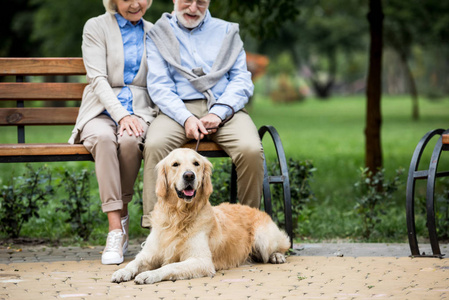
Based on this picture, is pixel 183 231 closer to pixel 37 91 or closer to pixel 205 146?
pixel 205 146

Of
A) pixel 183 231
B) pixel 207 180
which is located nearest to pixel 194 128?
pixel 207 180

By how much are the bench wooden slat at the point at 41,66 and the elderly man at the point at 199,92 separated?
0.79m

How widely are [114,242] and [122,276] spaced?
711 mm

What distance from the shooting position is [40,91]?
571 centimetres

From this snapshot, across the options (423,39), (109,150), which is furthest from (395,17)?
(109,150)

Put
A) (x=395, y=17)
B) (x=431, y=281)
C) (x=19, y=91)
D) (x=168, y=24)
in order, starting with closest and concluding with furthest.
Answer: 1. (x=431, y=281)
2. (x=168, y=24)
3. (x=19, y=91)
4. (x=395, y=17)

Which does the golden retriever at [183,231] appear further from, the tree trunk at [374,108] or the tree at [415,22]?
the tree at [415,22]

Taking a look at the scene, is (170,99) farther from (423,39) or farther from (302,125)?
(423,39)

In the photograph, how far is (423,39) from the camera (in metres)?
23.4

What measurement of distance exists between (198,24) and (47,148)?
1641mm

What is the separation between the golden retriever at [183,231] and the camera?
425 centimetres

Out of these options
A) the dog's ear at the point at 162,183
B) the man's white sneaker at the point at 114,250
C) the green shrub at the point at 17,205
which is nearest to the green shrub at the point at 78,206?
the green shrub at the point at 17,205

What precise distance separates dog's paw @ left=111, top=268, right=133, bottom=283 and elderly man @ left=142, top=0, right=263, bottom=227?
699 mm

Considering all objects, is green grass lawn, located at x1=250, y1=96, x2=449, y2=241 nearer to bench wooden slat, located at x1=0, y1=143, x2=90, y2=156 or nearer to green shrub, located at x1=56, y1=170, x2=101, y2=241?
green shrub, located at x1=56, y1=170, x2=101, y2=241
